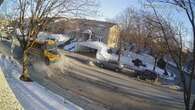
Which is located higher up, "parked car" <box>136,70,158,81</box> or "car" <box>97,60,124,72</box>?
"car" <box>97,60,124,72</box>

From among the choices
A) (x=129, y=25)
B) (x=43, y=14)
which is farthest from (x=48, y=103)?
(x=129, y=25)

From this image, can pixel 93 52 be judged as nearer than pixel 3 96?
No

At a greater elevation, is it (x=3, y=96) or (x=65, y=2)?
(x=65, y=2)

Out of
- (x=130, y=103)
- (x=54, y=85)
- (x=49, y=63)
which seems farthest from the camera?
(x=49, y=63)

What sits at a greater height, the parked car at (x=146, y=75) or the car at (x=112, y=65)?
the car at (x=112, y=65)

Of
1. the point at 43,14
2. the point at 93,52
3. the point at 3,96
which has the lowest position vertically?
the point at 93,52

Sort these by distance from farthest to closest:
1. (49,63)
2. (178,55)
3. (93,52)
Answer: (93,52)
(49,63)
(178,55)

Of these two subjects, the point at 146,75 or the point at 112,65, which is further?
the point at 112,65

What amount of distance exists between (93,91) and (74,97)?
379 cm

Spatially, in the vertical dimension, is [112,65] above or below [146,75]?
above

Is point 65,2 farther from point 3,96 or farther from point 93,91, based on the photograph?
point 3,96

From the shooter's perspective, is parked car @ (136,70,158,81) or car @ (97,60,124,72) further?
car @ (97,60,124,72)

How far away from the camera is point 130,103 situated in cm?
2078

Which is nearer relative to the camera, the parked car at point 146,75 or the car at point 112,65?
the parked car at point 146,75
